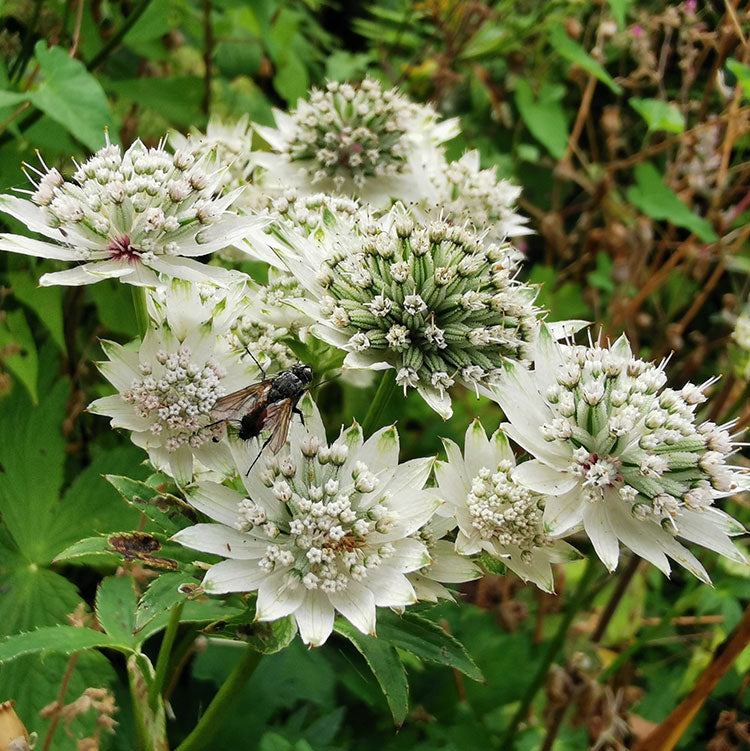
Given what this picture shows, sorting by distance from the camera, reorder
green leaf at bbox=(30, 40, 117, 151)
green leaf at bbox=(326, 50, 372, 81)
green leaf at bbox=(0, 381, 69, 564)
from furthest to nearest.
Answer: green leaf at bbox=(326, 50, 372, 81), green leaf at bbox=(0, 381, 69, 564), green leaf at bbox=(30, 40, 117, 151)

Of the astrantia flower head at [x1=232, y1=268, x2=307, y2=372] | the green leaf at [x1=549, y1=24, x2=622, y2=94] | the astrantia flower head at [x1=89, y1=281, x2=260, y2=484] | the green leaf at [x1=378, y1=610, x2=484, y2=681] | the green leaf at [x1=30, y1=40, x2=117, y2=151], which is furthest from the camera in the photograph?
the green leaf at [x1=549, y1=24, x2=622, y2=94]

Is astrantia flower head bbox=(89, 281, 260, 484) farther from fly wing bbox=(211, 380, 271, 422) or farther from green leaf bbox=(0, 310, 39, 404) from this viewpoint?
green leaf bbox=(0, 310, 39, 404)

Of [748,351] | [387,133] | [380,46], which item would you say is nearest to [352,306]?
[387,133]

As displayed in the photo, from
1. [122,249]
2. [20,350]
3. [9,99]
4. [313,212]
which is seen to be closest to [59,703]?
[122,249]

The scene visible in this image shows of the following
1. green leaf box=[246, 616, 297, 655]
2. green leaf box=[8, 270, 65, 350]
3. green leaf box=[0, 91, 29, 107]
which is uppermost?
green leaf box=[0, 91, 29, 107]

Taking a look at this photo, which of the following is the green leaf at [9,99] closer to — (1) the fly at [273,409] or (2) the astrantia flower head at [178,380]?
(2) the astrantia flower head at [178,380]

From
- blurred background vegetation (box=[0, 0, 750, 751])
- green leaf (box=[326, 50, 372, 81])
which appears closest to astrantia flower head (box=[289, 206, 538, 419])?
blurred background vegetation (box=[0, 0, 750, 751])

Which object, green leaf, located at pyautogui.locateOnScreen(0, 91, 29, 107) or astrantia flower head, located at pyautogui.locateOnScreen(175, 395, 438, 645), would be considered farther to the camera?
green leaf, located at pyautogui.locateOnScreen(0, 91, 29, 107)

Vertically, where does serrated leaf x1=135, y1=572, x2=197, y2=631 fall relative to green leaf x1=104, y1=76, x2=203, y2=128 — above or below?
below
